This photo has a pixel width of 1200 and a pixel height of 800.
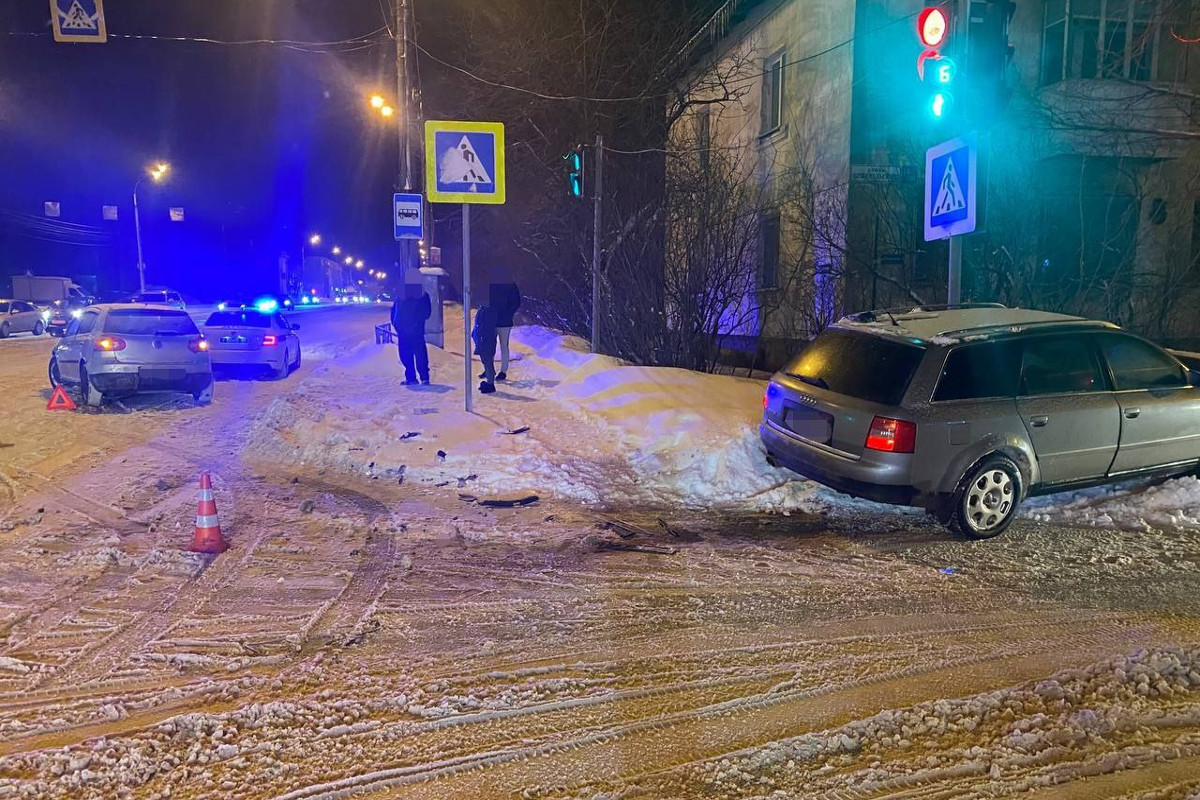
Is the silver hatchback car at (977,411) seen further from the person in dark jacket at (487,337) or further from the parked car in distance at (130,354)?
the parked car in distance at (130,354)

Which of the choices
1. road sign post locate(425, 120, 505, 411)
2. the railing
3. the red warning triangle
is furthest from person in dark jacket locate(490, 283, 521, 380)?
the railing

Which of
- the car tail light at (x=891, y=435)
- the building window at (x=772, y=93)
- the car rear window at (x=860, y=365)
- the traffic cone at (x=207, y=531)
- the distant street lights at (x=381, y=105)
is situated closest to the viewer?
the traffic cone at (x=207, y=531)

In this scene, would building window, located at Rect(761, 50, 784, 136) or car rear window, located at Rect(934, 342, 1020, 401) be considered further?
building window, located at Rect(761, 50, 784, 136)

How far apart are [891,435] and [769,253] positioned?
44.5 feet

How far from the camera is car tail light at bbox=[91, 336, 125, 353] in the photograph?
10.7m

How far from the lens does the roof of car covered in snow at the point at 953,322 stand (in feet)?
19.1

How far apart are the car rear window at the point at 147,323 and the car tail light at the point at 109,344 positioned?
0.45ft

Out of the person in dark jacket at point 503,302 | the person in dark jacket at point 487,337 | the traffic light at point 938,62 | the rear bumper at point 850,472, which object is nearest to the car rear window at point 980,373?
Result: the rear bumper at point 850,472

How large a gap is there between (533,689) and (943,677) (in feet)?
6.37

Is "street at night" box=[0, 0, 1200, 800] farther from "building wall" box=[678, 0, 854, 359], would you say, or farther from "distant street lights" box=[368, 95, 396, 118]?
"distant street lights" box=[368, 95, 396, 118]

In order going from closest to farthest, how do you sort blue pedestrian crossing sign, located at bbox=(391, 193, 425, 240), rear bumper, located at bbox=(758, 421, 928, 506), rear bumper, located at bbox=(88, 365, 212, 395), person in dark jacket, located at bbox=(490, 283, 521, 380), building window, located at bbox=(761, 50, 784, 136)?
rear bumper, located at bbox=(758, 421, 928, 506) → rear bumper, located at bbox=(88, 365, 212, 395) → person in dark jacket, located at bbox=(490, 283, 521, 380) → blue pedestrian crossing sign, located at bbox=(391, 193, 425, 240) → building window, located at bbox=(761, 50, 784, 136)

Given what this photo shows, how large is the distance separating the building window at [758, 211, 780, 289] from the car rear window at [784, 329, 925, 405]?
11.3 m

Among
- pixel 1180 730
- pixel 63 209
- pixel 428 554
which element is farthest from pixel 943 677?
pixel 63 209

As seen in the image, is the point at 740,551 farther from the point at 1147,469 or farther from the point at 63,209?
the point at 63,209
